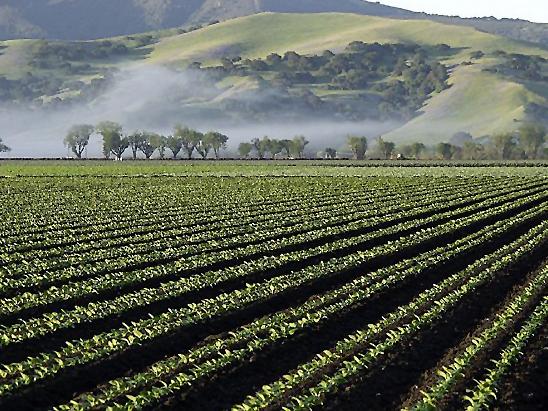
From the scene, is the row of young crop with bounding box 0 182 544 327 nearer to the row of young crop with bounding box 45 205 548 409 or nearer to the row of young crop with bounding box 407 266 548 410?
the row of young crop with bounding box 45 205 548 409

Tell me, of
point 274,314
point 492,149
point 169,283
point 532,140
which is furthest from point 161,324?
point 532,140

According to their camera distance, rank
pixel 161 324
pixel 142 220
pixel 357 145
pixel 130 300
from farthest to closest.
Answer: pixel 357 145 → pixel 142 220 → pixel 130 300 → pixel 161 324

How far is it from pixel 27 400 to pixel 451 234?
22.1 m

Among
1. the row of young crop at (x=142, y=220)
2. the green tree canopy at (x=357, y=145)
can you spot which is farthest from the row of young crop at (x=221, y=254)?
the green tree canopy at (x=357, y=145)

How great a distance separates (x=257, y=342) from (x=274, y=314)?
268cm

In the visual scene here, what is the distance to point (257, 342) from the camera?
16.3 meters

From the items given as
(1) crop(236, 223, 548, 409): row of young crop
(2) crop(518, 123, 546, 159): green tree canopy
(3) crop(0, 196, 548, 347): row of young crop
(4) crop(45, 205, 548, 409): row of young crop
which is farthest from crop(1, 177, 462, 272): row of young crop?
(2) crop(518, 123, 546, 159): green tree canopy

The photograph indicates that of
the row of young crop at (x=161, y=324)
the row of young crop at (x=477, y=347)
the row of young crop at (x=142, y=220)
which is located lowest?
the row of young crop at (x=477, y=347)

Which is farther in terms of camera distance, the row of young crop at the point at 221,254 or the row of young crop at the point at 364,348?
the row of young crop at the point at 221,254

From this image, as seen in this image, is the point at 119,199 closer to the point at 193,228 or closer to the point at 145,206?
the point at 145,206

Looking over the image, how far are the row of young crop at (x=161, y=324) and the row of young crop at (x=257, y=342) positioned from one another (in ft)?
3.51

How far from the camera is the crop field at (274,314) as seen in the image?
45.7ft

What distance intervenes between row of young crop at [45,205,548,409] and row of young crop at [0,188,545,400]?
42.1 inches

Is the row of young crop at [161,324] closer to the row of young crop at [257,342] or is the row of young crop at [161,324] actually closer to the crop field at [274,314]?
the crop field at [274,314]
